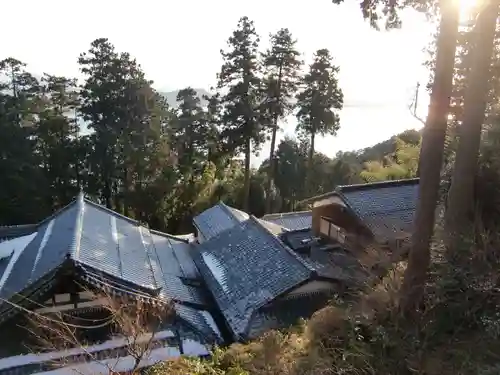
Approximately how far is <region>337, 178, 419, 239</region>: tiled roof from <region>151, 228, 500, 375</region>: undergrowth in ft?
15.9

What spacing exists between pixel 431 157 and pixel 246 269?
765 centimetres

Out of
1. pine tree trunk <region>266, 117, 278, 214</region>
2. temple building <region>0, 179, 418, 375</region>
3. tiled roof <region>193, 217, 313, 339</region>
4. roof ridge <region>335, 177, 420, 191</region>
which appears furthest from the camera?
pine tree trunk <region>266, 117, 278, 214</region>

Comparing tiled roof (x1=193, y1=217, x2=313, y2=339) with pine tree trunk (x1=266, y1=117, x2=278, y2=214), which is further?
pine tree trunk (x1=266, y1=117, x2=278, y2=214)

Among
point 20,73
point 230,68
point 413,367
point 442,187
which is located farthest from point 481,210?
point 20,73

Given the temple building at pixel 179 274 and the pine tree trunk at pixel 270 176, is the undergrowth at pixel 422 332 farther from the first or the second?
the pine tree trunk at pixel 270 176

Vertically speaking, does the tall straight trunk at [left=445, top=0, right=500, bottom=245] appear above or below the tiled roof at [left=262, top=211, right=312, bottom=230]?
above

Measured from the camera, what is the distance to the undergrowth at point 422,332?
17.5ft

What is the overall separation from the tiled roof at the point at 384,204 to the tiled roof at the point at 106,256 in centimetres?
550

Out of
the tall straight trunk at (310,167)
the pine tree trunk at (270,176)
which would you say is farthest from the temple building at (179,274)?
the tall straight trunk at (310,167)

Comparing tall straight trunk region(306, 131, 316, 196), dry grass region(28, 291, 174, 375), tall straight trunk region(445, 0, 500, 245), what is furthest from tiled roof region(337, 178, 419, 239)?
tall straight trunk region(306, 131, 316, 196)

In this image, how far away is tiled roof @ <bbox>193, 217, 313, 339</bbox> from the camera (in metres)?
11.4

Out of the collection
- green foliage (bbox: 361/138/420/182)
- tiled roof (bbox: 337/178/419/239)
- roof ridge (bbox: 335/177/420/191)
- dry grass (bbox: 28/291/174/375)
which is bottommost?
dry grass (bbox: 28/291/174/375)

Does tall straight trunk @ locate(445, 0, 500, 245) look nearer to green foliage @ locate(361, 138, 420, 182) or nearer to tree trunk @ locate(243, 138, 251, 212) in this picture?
green foliage @ locate(361, 138, 420, 182)

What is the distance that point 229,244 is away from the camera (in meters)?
14.9
